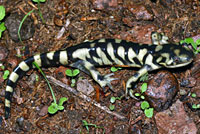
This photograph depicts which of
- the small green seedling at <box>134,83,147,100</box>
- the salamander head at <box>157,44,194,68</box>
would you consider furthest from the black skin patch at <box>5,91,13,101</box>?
the salamander head at <box>157,44,194,68</box>

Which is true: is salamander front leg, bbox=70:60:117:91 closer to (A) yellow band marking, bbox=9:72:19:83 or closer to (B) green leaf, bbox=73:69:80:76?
(B) green leaf, bbox=73:69:80:76

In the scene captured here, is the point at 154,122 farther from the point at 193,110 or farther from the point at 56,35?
the point at 56,35

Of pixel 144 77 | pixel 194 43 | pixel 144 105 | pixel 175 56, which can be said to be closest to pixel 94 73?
pixel 144 77

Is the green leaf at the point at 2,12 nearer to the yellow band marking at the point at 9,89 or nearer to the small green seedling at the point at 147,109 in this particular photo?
the yellow band marking at the point at 9,89

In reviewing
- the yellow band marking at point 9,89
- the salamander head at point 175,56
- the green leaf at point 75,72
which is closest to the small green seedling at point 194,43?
the salamander head at point 175,56

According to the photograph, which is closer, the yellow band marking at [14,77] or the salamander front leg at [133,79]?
the salamander front leg at [133,79]

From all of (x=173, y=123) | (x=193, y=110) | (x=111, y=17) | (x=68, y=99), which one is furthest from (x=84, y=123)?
(x=111, y=17)
